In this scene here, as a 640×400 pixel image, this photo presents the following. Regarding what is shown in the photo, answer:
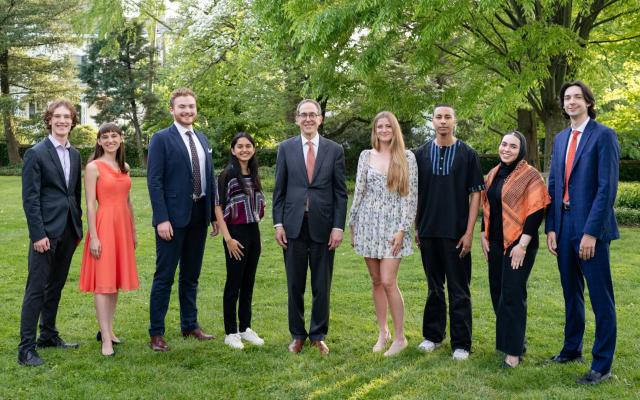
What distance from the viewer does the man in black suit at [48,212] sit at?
4.88m

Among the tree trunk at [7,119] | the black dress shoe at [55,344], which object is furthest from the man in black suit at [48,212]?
the tree trunk at [7,119]

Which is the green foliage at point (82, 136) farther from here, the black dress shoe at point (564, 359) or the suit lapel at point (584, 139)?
the suit lapel at point (584, 139)

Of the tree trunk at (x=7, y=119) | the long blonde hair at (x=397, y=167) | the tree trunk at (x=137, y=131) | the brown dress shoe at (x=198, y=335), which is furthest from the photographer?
the tree trunk at (x=137, y=131)

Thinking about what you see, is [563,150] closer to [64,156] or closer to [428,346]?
[428,346]

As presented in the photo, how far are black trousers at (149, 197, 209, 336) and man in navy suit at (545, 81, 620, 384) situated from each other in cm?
283

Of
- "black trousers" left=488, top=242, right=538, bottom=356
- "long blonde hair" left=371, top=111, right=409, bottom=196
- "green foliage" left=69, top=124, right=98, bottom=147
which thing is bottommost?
"black trousers" left=488, top=242, right=538, bottom=356

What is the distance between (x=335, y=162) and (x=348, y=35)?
19.9 feet

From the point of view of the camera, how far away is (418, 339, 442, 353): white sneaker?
209 inches

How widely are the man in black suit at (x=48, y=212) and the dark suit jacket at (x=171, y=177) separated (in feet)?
2.13

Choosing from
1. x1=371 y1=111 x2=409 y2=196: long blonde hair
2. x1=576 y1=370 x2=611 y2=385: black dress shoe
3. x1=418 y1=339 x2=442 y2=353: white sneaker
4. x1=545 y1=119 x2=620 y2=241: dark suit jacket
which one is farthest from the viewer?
x1=418 y1=339 x2=442 y2=353: white sneaker

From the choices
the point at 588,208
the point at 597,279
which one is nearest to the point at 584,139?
the point at 588,208

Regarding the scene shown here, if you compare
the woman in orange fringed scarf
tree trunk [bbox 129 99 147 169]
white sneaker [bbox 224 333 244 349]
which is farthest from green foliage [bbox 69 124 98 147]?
the woman in orange fringed scarf

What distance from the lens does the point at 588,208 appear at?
4.48 metres

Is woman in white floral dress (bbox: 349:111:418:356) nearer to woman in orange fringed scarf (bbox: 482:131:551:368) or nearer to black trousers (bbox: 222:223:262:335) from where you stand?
woman in orange fringed scarf (bbox: 482:131:551:368)
